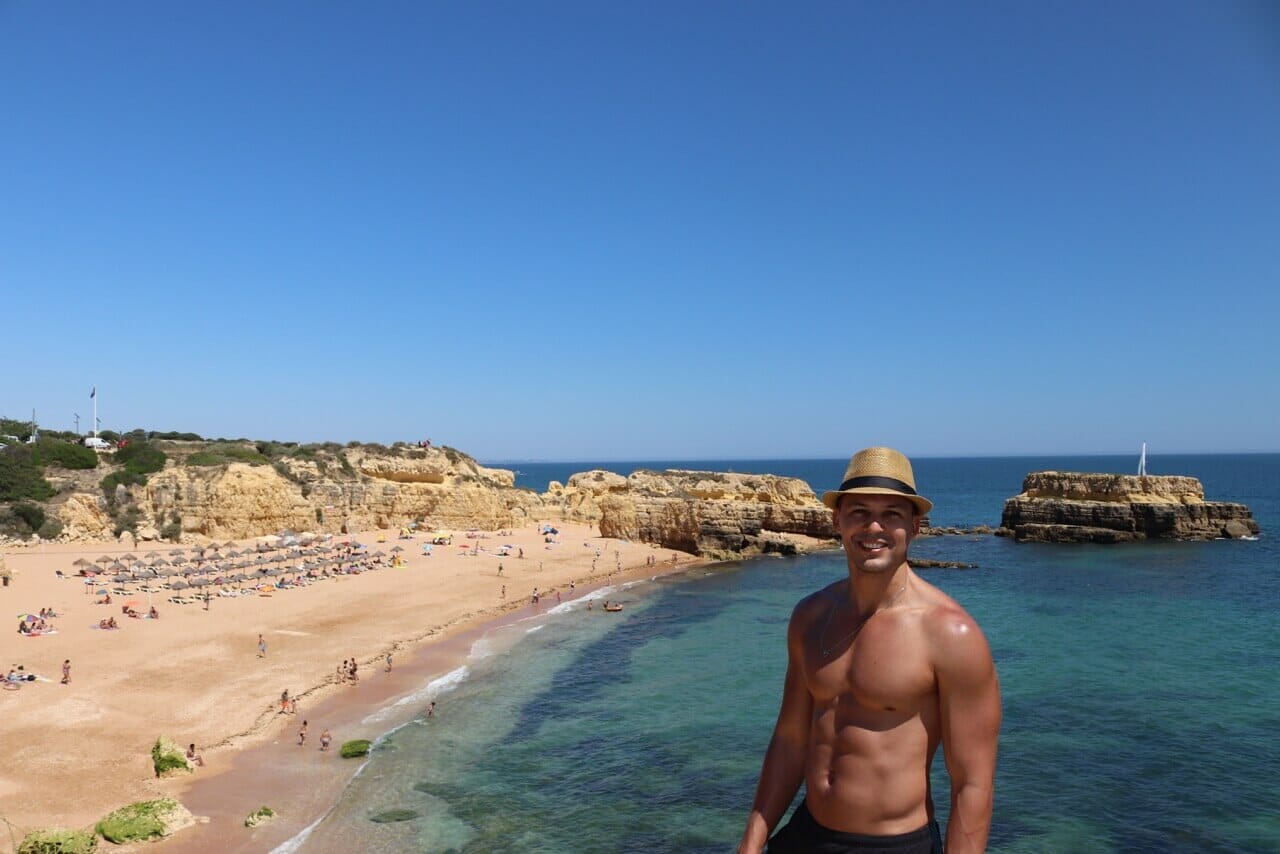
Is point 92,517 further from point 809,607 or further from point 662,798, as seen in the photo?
point 809,607

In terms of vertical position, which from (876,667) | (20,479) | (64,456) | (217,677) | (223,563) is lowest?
(217,677)

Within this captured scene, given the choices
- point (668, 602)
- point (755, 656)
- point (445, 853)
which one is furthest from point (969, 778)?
point (668, 602)

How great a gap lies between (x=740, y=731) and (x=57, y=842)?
12572mm

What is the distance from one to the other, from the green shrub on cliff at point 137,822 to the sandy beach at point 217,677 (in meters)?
0.42

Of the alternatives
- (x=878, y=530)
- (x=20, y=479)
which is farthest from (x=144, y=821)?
(x=20, y=479)

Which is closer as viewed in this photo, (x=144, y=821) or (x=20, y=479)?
(x=144, y=821)

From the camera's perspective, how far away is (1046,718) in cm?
1873

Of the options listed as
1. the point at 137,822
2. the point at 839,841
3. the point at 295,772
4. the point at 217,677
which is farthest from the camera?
the point at 217,677

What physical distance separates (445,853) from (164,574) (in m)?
25.4

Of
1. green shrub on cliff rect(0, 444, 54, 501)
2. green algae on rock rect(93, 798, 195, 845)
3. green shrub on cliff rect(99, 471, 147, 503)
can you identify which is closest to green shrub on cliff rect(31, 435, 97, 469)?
green shrub on cliff rect(0, 444, 54, 501)

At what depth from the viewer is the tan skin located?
281cm

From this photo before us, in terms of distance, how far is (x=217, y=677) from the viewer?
21.2 metres

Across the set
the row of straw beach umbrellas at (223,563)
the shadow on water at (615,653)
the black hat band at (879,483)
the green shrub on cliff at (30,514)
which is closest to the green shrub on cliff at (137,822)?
the shadow on water at (615,653)

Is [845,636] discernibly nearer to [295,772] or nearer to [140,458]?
[295,772]
